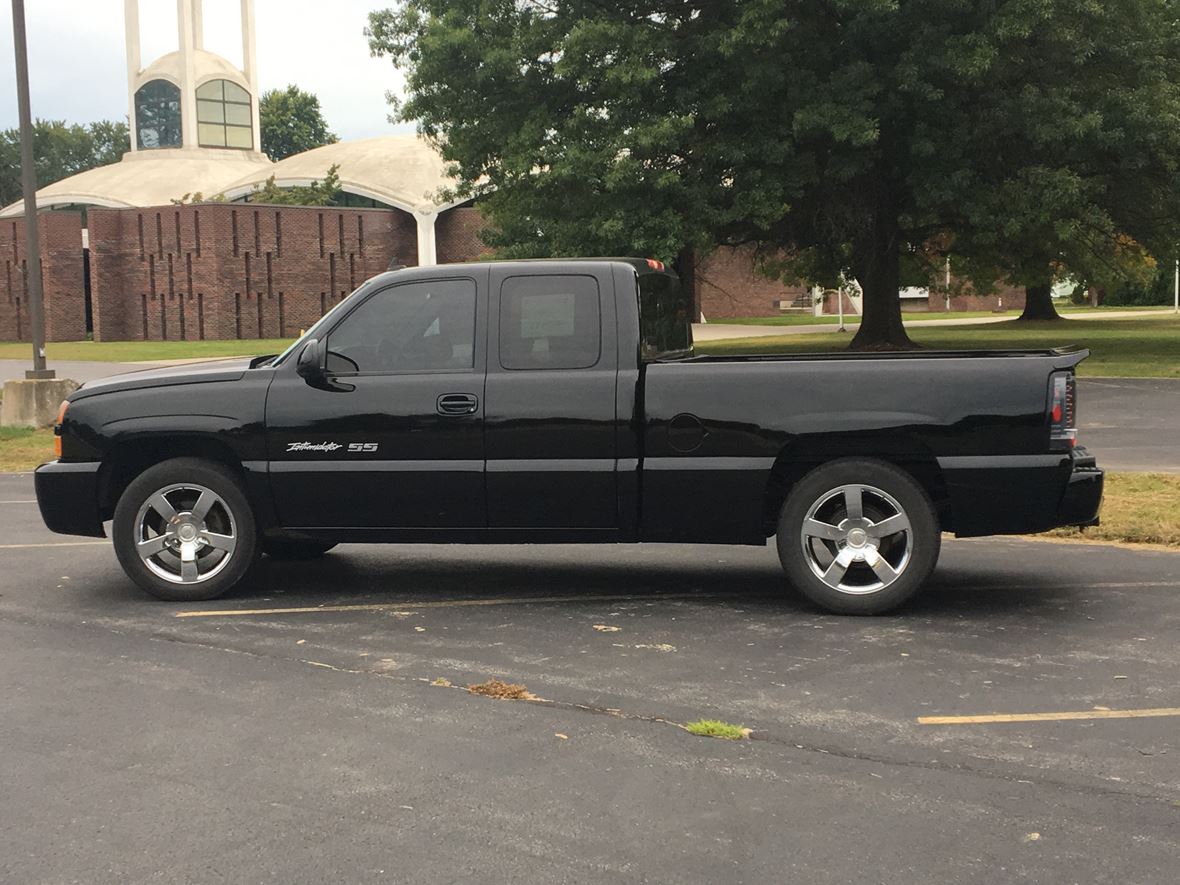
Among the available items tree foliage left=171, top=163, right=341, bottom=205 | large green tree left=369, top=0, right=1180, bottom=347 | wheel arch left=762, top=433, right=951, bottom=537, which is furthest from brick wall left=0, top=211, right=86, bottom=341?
wheel arch left=762, top=433, right=951, bottom=537

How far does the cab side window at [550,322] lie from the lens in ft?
24.3

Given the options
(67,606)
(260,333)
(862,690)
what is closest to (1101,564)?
(862,690)

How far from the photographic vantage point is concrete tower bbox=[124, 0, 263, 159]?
8194 cm

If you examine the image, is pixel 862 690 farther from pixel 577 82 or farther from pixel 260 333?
pixel 260 333

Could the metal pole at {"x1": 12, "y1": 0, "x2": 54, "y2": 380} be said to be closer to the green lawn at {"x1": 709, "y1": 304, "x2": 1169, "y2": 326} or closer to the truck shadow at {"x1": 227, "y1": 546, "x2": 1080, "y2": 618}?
the truck shadow at {"x1": 227, "y1": 546, "x2": 1080, "y2": 618}

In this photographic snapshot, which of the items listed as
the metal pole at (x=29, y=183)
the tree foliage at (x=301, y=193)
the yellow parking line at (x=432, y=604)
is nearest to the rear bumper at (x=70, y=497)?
the yellow parking line at (x=432, y=604)

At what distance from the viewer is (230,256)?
61844 millimetres

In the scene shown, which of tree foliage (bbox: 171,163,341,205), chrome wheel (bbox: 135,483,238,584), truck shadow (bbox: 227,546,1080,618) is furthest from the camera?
tree foliage (bbox: 171,163,341,205)

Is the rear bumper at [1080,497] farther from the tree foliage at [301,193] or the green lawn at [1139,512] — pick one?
the tree foliage at [301,193]

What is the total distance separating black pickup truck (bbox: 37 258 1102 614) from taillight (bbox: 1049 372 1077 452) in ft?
0.04

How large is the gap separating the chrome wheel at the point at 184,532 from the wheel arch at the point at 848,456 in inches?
120

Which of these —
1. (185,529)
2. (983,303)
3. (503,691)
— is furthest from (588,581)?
(983,303)

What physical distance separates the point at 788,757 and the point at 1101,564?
4515 mm

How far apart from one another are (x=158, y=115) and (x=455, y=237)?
86.9 ft
